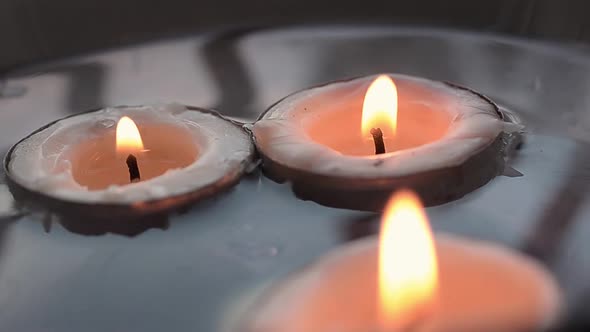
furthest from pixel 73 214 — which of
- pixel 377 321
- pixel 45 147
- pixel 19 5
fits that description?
pixel 19 5

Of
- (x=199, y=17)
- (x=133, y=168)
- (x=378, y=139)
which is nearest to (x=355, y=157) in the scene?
(x=378, y=139)

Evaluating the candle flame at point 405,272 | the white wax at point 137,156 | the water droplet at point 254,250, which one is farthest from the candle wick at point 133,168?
the candle flame at point 405,272

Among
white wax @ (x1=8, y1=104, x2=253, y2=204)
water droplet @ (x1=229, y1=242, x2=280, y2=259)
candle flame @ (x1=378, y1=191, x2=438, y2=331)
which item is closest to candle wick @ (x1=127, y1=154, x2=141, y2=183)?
white wax @ (x1=8, y1=104, x2=253, y2=204)

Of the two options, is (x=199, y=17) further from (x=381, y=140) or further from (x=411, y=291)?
(x=411, y=291)

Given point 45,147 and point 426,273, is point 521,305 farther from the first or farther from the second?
point 45,147

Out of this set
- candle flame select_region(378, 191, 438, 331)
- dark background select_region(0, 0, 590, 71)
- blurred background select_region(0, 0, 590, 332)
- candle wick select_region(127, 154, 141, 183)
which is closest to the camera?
candle flame select_region(378, 191, 438, 331)

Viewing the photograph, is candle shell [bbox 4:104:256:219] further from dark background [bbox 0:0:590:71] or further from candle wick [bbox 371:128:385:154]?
dark background [bbox 0:0:590:71]
